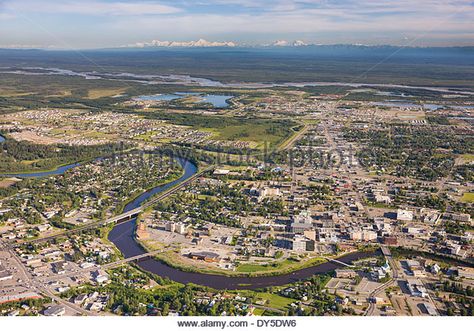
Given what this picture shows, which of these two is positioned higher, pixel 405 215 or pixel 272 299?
pixel 405 215

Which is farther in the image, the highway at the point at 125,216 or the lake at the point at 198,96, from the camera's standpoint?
the lake at the point at 198,96

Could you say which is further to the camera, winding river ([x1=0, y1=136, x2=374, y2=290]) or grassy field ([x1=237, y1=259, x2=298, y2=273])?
grassy field ([x1=237, y1=259, x2=298, y2=273])

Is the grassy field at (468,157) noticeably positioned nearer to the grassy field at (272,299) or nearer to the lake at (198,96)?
the grassy field at (272,299)

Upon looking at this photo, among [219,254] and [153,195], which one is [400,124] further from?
[219,254]

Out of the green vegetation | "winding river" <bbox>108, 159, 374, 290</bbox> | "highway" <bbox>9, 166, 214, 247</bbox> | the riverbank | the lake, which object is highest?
the lake

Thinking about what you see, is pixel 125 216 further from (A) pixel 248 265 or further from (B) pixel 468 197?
(B) pixel 468 197

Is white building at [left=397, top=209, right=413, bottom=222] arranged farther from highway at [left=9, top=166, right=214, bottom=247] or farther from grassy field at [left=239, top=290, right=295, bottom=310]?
highway at [left=9, top=166, right=214, bottom=247]

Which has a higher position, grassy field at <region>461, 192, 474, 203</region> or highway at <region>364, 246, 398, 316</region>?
grassy field at <region>461, 192, 474, 203</region>

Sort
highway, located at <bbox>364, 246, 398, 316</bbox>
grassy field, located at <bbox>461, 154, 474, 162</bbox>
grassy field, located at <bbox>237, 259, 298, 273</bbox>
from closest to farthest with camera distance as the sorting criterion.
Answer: highway, located at <bbox>364, 246, 398, 316</bbox> → grassy field, located at <bbox>237, 259, 298, 273</bbox> → grassy field, located at <bbox>461, 154, 474, 162</bbox>

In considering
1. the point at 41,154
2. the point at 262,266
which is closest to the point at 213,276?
the point at 262,266

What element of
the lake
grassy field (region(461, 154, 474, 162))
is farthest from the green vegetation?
the lake

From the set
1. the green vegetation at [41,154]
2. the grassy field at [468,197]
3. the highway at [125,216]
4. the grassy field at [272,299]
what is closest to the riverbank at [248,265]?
the grassy field at [272,299]

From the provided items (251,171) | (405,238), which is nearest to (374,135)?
(251,171)
